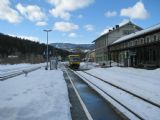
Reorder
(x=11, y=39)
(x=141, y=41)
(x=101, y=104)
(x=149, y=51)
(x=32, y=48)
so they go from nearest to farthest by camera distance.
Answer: (x=101, y=104) < (x=149, y=51) < (x=141, y=41) < (x=11, y=39) < (x=32, y=48)

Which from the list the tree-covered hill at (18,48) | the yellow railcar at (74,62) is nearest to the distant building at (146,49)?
the yellow railcar at (74,62)

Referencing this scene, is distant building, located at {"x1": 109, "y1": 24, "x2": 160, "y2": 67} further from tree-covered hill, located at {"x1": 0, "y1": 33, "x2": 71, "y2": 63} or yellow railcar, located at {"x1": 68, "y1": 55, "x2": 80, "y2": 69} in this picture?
tree-covered hill, located at {"x1": 0, "y1": 33, "x2": 71, "y2": 63}

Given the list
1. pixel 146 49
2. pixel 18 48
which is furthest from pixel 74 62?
pixel 18 48

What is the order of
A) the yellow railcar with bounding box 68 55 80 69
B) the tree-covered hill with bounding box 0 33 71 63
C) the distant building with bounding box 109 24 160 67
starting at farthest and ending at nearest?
1. the tree-covered hill with bounding box 0 33 71 63
2. the yellow railcar with bounding box 68 55 80 69
3. the distant building with bounding box 109 24 160 67

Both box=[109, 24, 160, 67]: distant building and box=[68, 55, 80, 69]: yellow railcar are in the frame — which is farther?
box=[68, 55, 80, 69]: yellow railcar

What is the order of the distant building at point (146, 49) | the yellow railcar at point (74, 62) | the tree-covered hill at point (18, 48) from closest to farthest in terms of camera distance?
the distant building at point (146, 49) < the yellow railcar at point (74, 62) < the tree-covered hill at point (18, 48)

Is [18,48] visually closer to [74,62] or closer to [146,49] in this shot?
[74,62]

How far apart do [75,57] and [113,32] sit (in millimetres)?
18116

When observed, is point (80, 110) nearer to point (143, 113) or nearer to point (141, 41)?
point (143, 113)

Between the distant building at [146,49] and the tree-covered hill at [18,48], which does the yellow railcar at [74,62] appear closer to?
the distant building at [146,49]

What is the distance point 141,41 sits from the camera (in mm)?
50375

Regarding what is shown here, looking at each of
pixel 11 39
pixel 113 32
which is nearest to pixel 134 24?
pixel 113 32

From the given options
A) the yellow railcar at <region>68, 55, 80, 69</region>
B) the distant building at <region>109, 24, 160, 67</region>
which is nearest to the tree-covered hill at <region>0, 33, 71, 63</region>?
the yellow railcar at <region>68, 55, 80, 69</region>

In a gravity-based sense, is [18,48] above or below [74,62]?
above
